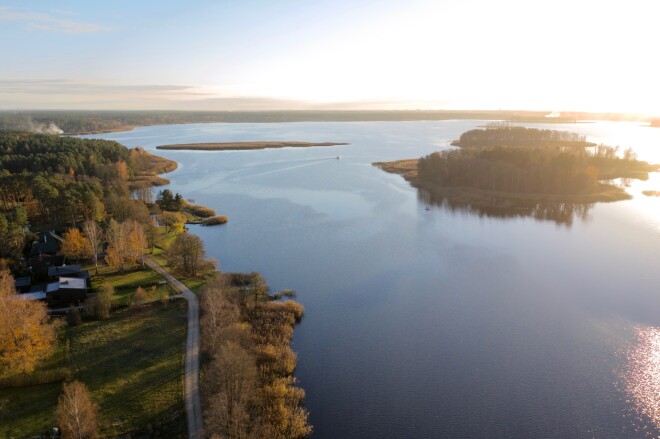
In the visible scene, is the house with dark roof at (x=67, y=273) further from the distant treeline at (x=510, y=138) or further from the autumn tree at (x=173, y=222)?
the distant treeline at (x=510, y=138)

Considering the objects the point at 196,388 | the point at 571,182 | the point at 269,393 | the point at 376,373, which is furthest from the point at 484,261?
the point at 571,182

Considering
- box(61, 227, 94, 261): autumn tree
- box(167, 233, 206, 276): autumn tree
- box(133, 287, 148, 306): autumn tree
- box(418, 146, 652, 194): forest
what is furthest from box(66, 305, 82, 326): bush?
box(418, 146, 652, 194): forest

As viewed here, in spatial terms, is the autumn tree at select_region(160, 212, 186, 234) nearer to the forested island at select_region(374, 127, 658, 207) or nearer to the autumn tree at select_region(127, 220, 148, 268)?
the autumn tree at select_region(127, 220, 148, 268)

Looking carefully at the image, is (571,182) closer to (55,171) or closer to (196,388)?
(196,388)

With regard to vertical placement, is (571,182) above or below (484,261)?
above

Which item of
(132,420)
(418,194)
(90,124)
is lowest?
(132,420)
